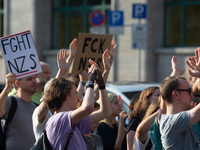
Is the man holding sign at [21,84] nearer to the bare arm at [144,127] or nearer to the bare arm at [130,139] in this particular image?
the bare arm at [130,139]

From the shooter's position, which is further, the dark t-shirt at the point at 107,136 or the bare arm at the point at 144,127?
the dark t-shirt at the point at 107,136

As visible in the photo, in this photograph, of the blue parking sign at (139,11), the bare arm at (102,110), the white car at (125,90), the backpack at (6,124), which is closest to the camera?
the bare arm at (102,110)

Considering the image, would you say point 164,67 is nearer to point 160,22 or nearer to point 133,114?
point 160,22

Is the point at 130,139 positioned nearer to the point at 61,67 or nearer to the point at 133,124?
the point at 133,124

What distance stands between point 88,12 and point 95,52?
9795 mm

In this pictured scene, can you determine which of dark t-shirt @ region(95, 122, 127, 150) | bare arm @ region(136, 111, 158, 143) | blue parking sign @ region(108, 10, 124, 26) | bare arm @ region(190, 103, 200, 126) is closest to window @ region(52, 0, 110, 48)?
blue parking sign @ region(108, 10, 124, 26)

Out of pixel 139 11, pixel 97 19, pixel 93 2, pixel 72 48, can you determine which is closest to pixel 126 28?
pixel 97 19

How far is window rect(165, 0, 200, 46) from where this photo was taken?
13578 mm

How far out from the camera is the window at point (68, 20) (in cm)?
1520

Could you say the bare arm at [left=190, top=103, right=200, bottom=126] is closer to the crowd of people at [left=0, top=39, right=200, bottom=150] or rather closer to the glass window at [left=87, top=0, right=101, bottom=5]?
the crowd of people at [left=0, top=39, right=200, bottom=150]

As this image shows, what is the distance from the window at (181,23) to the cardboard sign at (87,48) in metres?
8.50

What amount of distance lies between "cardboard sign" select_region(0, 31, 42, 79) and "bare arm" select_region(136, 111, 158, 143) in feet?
5.13

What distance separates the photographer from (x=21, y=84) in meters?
4.87

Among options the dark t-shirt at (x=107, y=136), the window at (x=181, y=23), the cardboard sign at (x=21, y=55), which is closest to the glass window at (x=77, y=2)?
the window at (x=181, y=23)
